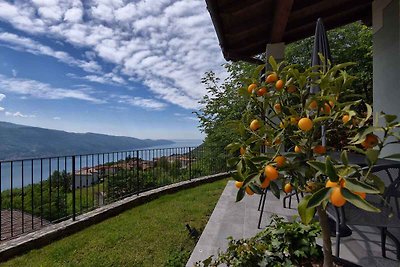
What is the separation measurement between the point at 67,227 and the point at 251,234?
8.67 ft

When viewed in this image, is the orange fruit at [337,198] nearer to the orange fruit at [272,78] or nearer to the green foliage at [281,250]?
the orange fruit at [272,78]

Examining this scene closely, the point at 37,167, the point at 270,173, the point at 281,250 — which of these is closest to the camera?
the point at 270,173

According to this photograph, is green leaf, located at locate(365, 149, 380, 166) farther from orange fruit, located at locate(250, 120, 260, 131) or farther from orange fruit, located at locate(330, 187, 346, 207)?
orange fruit, located at locate(250, 120, 260, 131)

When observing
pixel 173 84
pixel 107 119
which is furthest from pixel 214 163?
pixel 107 119

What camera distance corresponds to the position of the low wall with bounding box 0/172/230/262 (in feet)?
9.79

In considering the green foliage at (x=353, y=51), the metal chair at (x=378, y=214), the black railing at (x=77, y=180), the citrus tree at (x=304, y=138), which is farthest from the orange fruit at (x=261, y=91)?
the green foliage at (x=353, y=51)

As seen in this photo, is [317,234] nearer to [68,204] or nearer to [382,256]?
[382,256]

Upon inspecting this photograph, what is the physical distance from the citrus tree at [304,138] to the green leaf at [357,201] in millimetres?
24

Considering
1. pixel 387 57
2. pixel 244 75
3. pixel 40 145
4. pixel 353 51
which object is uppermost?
pixel 353 51

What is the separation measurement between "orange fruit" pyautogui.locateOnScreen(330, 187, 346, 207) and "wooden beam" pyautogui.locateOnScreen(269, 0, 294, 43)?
303cm

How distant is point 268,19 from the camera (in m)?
3.83

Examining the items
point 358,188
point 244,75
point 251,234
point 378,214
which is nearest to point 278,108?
point 358,188

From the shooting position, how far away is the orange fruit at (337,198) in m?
0.66

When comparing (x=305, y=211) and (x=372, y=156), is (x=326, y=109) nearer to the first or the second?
(x=372, y=156)
